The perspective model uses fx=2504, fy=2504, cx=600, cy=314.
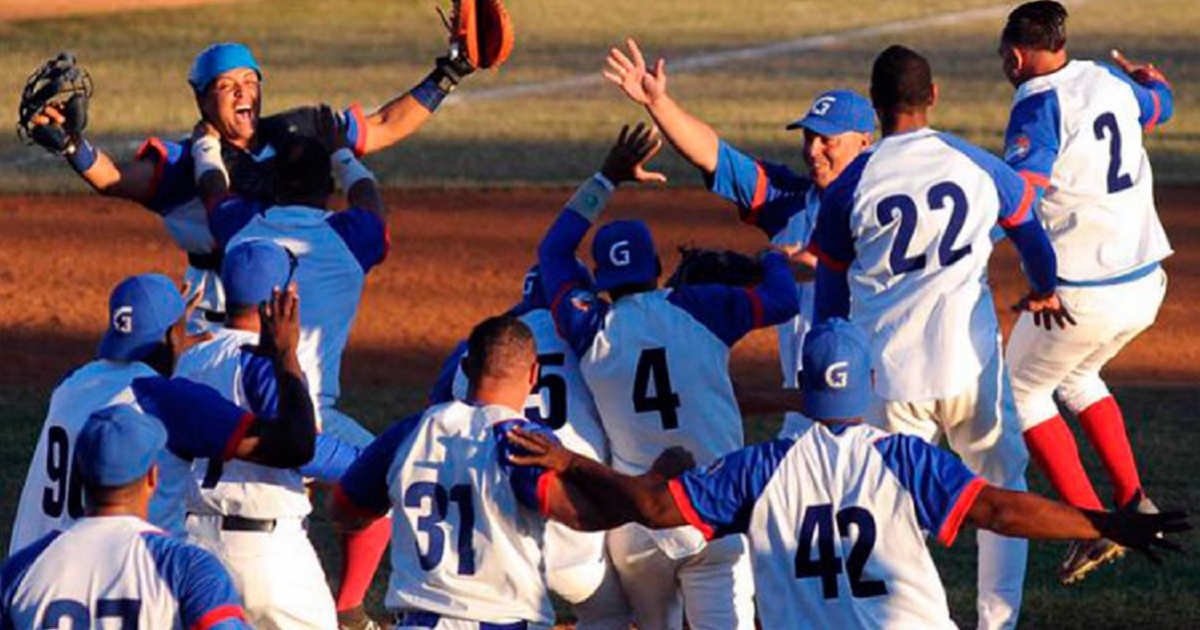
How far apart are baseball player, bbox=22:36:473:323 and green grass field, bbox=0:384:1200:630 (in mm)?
1726

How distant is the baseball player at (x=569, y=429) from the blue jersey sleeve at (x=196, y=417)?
92 centimetres

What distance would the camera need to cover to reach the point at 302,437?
282 inches

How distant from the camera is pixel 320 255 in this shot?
348 inches

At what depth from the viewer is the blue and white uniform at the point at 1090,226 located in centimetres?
964

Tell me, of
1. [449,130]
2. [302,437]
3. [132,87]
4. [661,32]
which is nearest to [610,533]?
[302,437]

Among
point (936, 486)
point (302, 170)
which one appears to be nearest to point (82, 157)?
point (302, 170)

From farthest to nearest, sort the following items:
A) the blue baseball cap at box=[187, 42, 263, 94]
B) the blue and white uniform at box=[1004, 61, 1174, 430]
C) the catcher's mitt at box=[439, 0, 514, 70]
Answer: the catcher's mitt at box=[439, 0, 514, 70]
the blue and white uniform at box=[1004, 61, 1174, 430]
the blue baseball cap at box=[187, 42, 263, 94]

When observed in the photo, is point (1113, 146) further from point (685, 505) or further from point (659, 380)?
point (685, 505)

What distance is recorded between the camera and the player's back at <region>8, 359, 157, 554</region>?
7.05 metres

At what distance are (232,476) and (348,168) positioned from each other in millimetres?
1674

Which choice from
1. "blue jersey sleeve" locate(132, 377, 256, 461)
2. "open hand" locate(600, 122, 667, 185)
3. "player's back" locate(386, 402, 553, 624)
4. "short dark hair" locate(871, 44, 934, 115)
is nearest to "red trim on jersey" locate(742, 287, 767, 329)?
"open hand" locate(600, 122, 667, 185)

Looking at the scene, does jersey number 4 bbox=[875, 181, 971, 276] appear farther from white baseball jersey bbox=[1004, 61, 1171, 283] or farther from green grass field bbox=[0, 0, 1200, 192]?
green grass field bbox=[0, 0, 1200, 192]

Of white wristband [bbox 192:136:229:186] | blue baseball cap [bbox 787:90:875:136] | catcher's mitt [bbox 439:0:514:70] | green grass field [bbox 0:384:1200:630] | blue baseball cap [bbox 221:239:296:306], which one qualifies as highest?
catcher's mitt [bbox 439:0:514:70]

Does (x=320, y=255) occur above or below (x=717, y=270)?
above
